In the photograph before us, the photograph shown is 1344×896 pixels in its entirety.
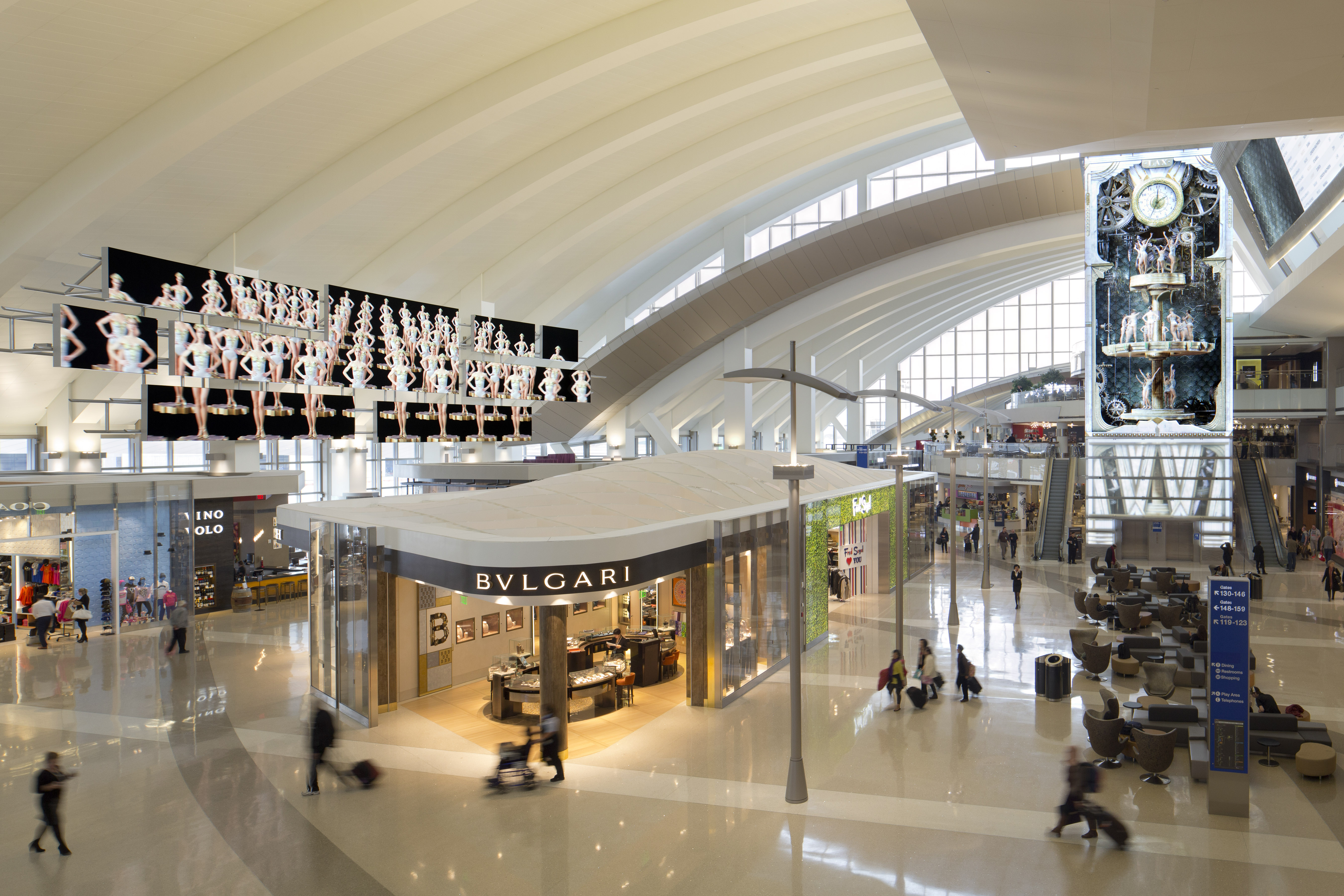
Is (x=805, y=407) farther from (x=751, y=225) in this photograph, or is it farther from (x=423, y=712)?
(x=423, y=712)

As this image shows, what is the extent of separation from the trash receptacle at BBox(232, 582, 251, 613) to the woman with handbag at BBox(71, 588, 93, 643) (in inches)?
160

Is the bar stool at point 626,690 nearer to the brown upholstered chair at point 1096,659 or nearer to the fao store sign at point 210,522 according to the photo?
the brown upholstered chair at point 1096,659

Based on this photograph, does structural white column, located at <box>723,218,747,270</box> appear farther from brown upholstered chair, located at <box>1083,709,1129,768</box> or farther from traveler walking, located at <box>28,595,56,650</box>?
brown upholstered chair, located at <box>1083,709,1129,768</box>

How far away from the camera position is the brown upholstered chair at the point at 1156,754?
36.4 ft

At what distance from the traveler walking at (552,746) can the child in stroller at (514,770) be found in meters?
0.22

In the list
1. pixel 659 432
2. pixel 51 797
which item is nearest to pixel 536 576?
pixel 51 797

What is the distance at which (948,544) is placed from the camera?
41500 millimetres

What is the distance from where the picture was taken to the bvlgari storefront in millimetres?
12625

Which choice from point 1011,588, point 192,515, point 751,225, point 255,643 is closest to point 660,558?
point 255,643

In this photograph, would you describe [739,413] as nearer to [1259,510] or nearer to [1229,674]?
[1259,510]

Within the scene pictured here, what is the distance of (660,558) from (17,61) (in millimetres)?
13913

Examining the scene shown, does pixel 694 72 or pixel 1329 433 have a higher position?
pixel 694 72

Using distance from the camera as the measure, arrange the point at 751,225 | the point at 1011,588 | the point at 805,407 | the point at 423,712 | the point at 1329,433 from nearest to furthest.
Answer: the point at 423,712 → the point at 1011,588 → the point at 751,225 → the point at 1329,433 → the point at 805,407

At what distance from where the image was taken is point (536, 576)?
12117 millimetres
